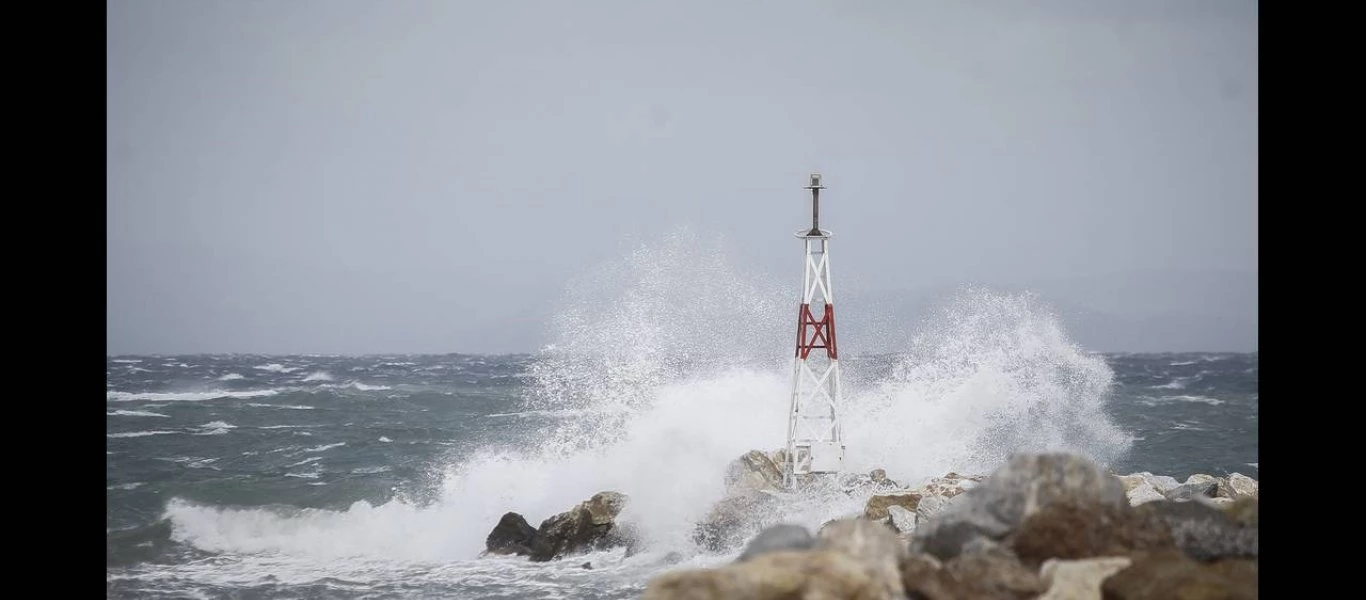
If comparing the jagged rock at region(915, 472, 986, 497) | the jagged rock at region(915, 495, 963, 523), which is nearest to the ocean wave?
the jagged rock at region(915, 472, 986, 497)

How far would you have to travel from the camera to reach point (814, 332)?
16812 mm

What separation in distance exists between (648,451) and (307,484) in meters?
9.38

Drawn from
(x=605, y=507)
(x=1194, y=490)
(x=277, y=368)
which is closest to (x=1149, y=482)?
(x=1194, y=490)

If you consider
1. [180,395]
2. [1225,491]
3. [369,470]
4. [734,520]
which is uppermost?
[1225,491]

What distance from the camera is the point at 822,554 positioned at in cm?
692

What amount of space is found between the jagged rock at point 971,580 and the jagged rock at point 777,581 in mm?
495

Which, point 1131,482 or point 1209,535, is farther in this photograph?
point 1131,482

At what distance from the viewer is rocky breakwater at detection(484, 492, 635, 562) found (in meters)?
A: 17.3

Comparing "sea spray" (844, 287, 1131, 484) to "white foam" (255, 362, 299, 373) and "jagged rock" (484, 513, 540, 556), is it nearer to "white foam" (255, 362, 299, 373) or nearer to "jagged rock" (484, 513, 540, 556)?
"jagged rock" (484, 513, 540, 556)

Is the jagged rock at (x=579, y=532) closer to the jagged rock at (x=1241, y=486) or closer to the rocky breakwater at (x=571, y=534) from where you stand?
the rocky breakwater at (x=571, y=534)

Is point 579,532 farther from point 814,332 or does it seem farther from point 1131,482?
point 1131,482

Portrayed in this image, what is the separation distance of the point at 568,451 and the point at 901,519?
10.9m
